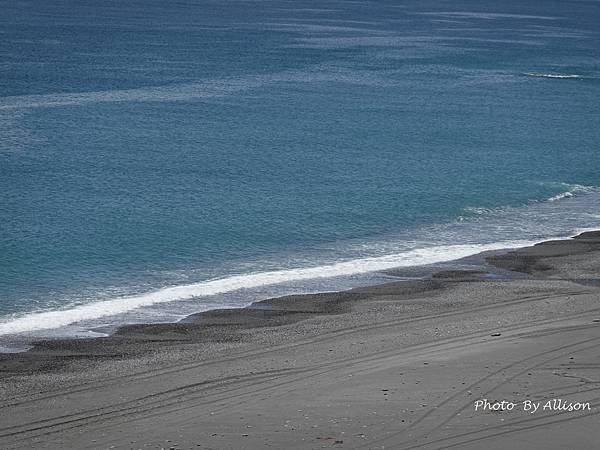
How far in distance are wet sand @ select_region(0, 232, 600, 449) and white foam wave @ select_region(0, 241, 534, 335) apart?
1923 mm

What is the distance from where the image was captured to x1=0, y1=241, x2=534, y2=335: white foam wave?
24547 millimetres

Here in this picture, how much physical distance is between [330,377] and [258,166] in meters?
26.4

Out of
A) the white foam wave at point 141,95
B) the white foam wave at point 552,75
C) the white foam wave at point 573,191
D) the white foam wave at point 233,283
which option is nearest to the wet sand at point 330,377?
the white foam wave at point 233,283

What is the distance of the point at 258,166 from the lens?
44.6m

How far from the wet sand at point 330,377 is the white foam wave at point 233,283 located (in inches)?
75.7

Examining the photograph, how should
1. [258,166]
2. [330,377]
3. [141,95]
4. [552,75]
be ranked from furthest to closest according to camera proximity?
[552,75], [141,95], [258,166], [330,377]

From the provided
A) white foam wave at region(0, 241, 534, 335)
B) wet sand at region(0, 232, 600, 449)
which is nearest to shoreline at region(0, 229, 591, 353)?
white foam wave at region(0, 241, 534, 335)

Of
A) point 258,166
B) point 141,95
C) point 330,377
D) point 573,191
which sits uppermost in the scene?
point 330,377

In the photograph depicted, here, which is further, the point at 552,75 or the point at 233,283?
the point at 552,75

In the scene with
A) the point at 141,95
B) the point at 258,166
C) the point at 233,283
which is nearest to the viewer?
the point at 233,283

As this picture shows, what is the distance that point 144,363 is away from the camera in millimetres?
20484

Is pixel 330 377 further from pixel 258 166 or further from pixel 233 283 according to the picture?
pixel 258 166

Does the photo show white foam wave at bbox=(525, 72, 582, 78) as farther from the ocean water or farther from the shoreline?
the shoreline

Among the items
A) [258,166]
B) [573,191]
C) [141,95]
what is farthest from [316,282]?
[141,95]
